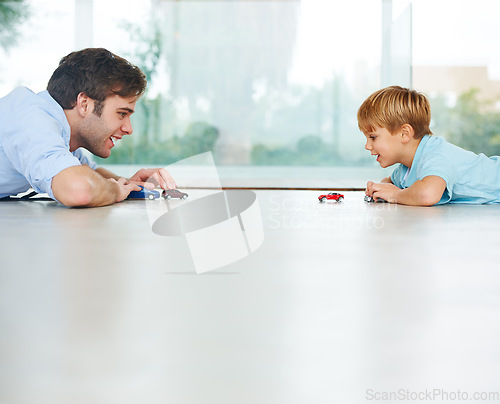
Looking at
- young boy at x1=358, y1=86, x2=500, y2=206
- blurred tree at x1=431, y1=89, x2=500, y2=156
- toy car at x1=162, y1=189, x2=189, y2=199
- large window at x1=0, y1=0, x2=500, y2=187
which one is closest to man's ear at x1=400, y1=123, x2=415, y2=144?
young boy at x1=358, y1=86, x2=500, y2=206

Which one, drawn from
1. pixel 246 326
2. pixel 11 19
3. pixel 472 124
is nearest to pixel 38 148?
pixel 246 326

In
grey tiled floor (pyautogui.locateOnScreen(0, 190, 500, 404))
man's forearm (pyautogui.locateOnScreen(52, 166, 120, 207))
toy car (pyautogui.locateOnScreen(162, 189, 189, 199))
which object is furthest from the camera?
toy car (pyautogui.locateOnScreen(162, 189, 189, 199))

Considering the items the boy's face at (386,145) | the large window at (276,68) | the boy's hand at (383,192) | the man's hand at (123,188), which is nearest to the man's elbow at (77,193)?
the man's hand at (123,188)

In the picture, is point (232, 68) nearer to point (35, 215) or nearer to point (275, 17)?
point (275, 17)

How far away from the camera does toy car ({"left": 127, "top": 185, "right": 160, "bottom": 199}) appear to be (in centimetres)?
177

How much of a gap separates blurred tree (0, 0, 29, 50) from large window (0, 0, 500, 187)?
59mm

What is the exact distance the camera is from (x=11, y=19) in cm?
545

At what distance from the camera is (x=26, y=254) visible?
0.89 meters

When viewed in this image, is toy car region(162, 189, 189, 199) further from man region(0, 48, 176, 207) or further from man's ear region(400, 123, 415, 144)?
man's ear region(400, 123, 415, 144)

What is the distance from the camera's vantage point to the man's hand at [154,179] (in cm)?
182

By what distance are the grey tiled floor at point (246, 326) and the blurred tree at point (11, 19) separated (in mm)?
5389

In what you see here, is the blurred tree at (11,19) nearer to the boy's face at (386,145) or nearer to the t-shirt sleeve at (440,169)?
the boy's face at (386,145)

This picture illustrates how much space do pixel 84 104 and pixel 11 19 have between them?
463cm

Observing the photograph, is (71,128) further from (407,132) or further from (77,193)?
(407,132)
